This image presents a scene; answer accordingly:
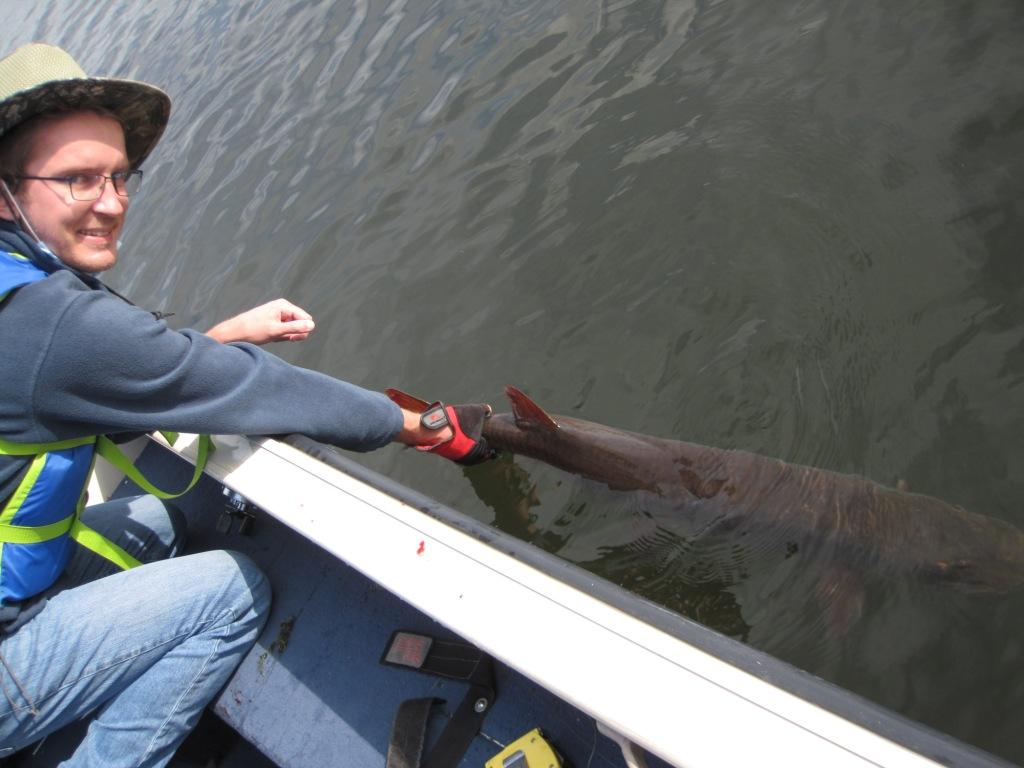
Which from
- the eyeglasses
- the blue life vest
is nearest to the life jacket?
the blue life vest

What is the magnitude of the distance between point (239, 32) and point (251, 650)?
10433mm

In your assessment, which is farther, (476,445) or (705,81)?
(705,81)

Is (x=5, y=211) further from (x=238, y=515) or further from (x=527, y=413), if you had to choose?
(x=527, y=413)

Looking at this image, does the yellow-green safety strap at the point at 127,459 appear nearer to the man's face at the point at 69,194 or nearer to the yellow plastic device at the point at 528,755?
the man's face at the point at 69,194

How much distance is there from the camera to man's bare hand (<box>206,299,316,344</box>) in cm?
327

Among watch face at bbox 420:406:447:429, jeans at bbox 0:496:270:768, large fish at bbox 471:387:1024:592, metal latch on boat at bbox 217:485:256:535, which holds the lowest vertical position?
large fish at bbox 471:387:1024:592

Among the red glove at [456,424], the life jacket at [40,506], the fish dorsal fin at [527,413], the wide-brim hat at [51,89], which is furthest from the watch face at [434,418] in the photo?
the wide-brim hat at [51,89]

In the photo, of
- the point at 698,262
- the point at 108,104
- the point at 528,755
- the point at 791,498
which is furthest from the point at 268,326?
the point at 698,262

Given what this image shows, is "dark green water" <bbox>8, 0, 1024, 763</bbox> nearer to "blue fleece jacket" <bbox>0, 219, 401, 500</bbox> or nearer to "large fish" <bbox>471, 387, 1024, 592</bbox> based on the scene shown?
"large fish" <bbox>471, 387, 1024, 592</bbox>

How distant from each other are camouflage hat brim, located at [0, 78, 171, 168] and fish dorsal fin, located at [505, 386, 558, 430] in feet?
6.20

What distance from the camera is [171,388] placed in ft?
8.31

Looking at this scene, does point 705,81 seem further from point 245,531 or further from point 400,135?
point 245,531

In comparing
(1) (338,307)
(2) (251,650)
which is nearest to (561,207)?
(1) (338,307)

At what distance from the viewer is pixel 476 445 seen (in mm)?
3816
